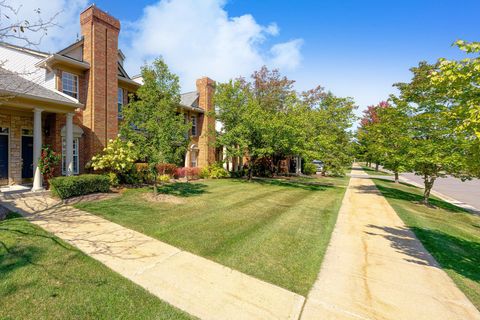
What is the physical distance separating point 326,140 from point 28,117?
22394mm

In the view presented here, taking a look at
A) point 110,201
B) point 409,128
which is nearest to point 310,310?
point 110,201

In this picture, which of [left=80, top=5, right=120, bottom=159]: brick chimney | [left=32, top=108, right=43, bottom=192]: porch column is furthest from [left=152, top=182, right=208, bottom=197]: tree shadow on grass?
[left=32, top=108, right=43, bottom=192]: porch column

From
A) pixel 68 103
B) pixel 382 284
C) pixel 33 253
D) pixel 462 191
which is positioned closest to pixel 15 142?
pixel 68 103

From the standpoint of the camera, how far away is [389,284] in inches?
182

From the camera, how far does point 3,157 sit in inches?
447

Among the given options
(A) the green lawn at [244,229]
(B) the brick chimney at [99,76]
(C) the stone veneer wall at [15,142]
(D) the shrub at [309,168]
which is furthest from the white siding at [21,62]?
(D) the shrub at [309,168]

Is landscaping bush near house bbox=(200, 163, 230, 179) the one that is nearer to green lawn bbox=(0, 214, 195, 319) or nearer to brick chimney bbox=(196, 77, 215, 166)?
brick chimney bbox=(196, 77, 215, 166)

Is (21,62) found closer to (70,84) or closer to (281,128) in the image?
(70,84)

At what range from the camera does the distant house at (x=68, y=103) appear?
37.1ft

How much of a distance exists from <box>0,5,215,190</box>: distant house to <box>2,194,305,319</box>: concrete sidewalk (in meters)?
6.70

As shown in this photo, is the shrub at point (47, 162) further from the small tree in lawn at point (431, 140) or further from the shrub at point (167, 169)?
the small tree in lawn at point (431, 140)

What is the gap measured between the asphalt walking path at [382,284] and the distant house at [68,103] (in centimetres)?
1240

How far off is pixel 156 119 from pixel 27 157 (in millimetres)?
7797

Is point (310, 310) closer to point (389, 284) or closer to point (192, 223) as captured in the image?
point (389, 284)
